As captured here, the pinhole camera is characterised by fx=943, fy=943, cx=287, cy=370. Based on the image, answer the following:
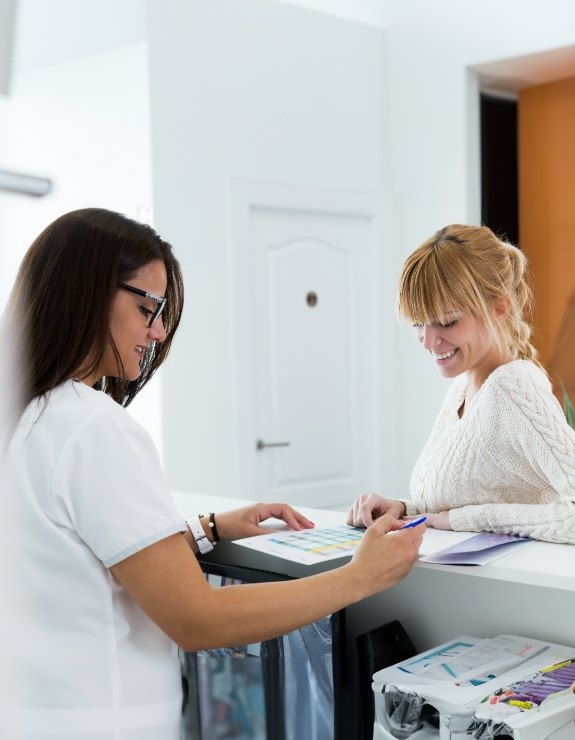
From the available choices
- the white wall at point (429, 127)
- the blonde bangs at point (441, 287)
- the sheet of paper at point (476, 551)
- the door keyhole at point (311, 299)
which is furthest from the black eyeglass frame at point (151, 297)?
the white wall at point (429, 127)

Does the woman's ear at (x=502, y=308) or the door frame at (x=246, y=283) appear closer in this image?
the woman's ear at (x=502, y=308)

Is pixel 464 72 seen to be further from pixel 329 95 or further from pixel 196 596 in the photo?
pixel 196 596

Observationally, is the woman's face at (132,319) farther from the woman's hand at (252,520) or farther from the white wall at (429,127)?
the white wall at (429,127)

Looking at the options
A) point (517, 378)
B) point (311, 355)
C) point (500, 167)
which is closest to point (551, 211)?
point (500, 167)

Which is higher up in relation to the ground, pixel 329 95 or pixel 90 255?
pixel 329 95

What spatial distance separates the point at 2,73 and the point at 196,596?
650 mm

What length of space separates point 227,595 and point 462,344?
31.9 inches

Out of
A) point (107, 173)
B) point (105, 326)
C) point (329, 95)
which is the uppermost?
point (329, 95)

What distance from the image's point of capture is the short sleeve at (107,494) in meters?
1.13

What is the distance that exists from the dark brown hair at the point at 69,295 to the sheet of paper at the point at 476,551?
0.56 meters

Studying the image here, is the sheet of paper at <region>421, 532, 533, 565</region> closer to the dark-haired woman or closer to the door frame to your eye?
the dark-haired woman

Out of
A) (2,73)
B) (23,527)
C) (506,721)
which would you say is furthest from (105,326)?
(506,721)

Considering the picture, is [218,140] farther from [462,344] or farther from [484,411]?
[484,411]

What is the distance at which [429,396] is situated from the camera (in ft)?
13.7
